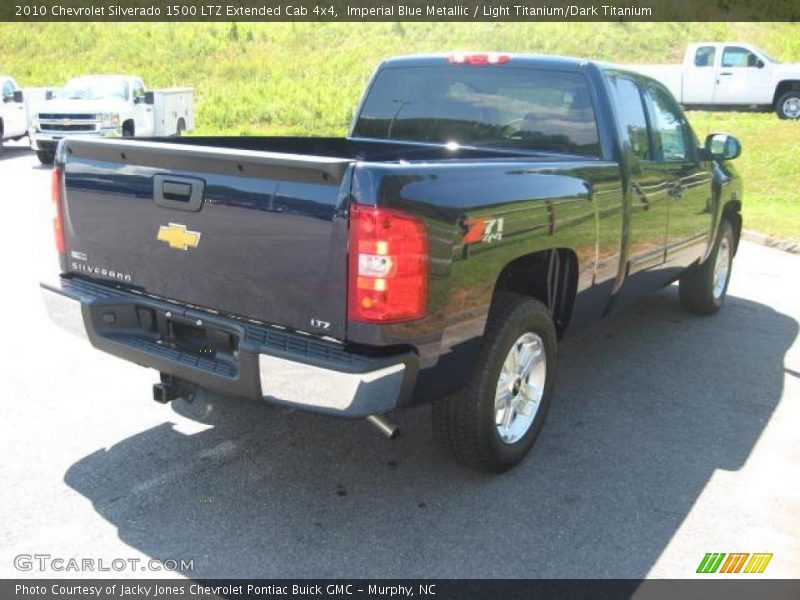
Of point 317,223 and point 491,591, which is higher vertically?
point 317,223

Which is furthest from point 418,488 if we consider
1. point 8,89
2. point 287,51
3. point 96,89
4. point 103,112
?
point 287,51

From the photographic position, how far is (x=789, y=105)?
20266mm

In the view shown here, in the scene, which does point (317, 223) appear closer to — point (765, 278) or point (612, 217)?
point (612, 217)

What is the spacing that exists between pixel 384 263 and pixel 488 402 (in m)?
0.96

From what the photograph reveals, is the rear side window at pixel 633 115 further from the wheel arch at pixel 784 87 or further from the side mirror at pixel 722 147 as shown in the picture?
the wheel arch at pixel 784 87

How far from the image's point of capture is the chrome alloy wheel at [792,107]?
20188 mm

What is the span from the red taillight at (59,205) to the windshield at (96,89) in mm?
14716

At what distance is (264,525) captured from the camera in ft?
10.4

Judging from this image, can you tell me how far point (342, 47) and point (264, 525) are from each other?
37626mm
